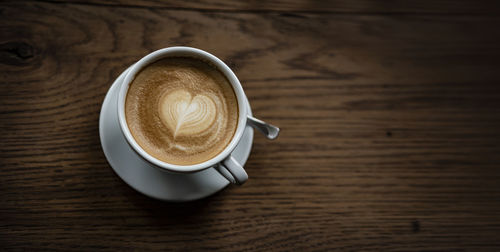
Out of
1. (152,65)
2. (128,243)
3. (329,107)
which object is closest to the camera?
(152,65)

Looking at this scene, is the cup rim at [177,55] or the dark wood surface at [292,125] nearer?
the cup rim at [177,55]

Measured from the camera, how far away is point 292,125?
99 centimetres

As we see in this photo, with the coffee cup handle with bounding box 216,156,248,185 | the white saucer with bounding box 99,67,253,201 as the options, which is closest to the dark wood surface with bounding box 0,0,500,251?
the white saucer with bounding box 99,67,253,201

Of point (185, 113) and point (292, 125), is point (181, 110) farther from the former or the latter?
point (292, 125)

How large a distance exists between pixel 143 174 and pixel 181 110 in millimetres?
189

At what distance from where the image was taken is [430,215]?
1015 mm

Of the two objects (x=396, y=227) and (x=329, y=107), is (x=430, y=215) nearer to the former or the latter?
(x=396, y=227)

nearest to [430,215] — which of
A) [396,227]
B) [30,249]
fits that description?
[396,227]

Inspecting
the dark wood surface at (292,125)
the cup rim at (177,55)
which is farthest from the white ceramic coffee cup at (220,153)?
the dark wood surface at (292,125)

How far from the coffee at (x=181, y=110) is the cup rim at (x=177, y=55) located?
13 mm

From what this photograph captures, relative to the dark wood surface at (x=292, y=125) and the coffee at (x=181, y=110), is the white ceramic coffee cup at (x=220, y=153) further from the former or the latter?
the dark wood surface at (x=292, y=125)

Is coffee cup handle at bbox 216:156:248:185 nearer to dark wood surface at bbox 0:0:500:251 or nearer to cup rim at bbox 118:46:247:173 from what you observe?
cup rim at bbox 118:46:247:173

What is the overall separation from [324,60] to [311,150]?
0.27 metres

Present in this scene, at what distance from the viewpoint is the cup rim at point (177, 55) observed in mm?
740
